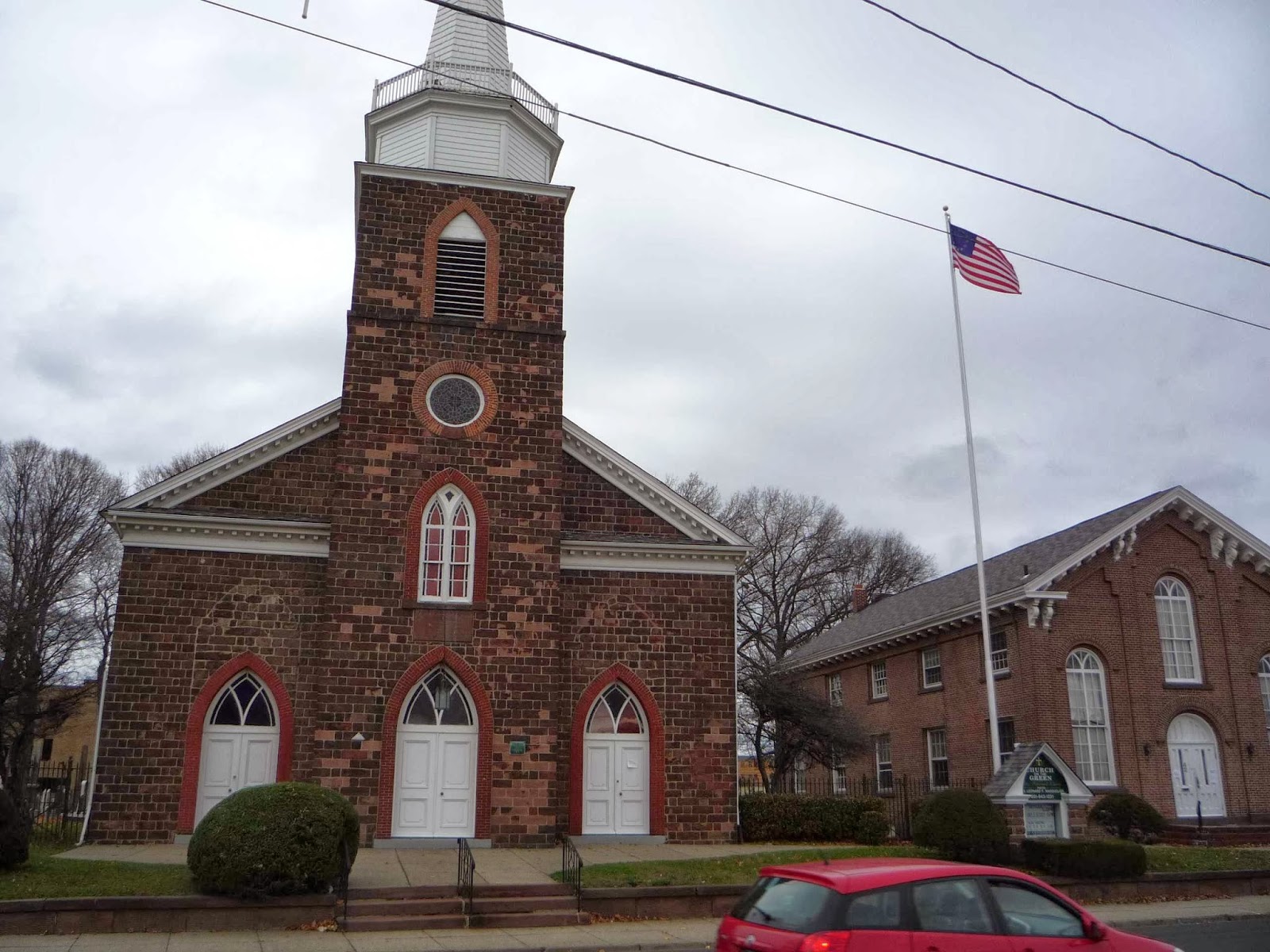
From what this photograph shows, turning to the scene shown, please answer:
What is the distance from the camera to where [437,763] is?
69.5 feet

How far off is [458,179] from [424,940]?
620 inches

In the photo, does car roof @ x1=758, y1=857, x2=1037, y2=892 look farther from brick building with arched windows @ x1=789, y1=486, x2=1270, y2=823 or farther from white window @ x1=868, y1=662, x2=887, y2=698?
white window @ x1=868, y1=662, x2=887, y2=698

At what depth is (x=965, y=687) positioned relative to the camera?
102 ft

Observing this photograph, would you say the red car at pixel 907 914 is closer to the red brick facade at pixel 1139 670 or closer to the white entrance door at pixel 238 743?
the white entrance door at pixel 238 743

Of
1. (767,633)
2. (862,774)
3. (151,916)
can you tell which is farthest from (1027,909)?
(767,633)

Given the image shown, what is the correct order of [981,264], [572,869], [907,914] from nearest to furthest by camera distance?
[907,914] → [572,869] → [981,264]

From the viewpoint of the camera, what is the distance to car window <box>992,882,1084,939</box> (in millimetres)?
8773

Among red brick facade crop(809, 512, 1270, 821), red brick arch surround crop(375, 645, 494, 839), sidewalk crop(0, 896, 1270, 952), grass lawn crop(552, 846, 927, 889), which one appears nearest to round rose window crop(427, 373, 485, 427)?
red brick arch surround crop(375, 645, 494, 839)

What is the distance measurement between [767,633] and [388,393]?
1331 inches

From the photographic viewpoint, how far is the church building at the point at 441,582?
Answer: 68.8ft

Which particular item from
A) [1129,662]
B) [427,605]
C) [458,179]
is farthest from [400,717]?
[1129,662]

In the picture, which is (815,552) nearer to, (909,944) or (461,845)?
(461,845)

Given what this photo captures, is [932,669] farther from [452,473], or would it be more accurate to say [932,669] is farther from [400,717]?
[400,717]

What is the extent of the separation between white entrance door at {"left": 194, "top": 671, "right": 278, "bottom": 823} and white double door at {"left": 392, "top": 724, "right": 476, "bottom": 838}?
2594mm
